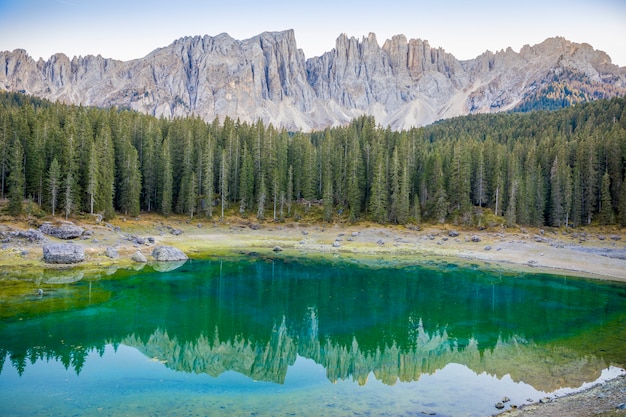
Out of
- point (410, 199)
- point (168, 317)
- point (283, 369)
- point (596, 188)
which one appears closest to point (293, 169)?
point (410, 199)

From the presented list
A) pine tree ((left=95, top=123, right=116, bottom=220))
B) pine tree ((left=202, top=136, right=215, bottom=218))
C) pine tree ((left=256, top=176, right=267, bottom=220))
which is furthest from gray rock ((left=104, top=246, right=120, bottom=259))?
pine tree ((left=256, top=176, right=267, bottom=220))

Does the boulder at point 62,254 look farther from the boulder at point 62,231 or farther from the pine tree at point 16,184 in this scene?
the pine tree at point 16,184

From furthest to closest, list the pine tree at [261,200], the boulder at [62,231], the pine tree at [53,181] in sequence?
the pine tree at [261,200], the pine tree at [53,181], the boulder at [62,231]

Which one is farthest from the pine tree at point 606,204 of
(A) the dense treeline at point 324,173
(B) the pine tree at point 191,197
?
(B) the pine tree at point 191,197

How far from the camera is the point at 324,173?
9850 cm

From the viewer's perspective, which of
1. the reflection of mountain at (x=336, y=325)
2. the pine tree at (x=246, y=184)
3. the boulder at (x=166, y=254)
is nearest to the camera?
the reflection of mountain at (x=336, y=325)

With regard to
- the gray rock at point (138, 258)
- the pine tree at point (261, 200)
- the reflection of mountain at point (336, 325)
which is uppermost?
the pine tree at point (261, 200)

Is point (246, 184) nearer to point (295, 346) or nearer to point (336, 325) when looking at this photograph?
point (336, 325)

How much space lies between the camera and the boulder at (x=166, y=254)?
52969 millimetres

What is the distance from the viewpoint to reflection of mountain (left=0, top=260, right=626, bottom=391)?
23.0m

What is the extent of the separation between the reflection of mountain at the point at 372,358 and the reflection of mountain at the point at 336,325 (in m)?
0.10

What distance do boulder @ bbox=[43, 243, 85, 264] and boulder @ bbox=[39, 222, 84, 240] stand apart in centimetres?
759

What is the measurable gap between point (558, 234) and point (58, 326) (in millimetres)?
80382

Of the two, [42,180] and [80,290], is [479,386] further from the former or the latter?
[42,180]
